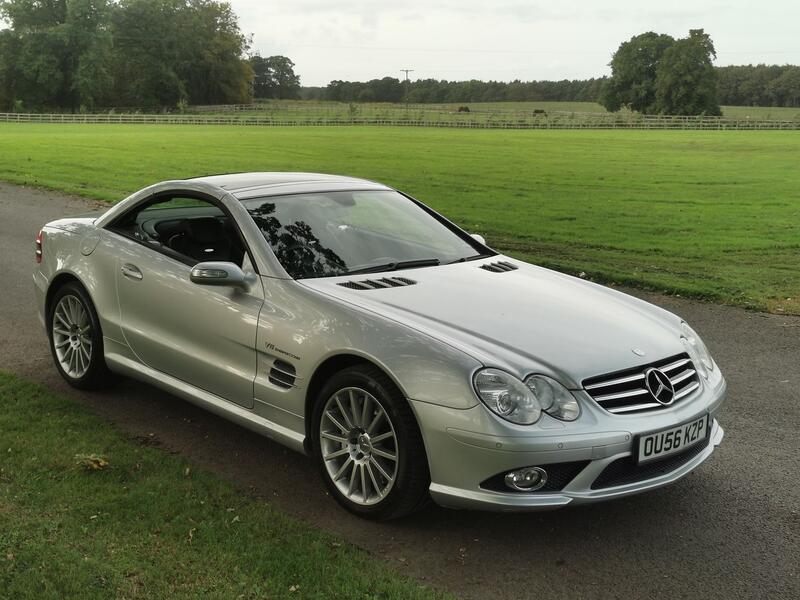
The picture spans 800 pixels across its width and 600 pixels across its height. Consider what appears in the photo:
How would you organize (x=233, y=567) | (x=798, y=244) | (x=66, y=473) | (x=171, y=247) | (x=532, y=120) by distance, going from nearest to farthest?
(x=233, y=567), (x=66, y=473), (x=171, y=247), (x=798, y=244), (x=532, y=120)

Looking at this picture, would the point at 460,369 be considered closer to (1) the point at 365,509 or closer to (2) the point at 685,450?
(1) the point at 365,509

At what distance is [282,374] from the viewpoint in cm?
443

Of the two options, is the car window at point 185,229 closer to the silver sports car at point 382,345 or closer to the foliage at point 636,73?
the silver sports car at point 382,345

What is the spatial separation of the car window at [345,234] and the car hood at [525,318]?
7.9 inches

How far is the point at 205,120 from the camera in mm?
75250

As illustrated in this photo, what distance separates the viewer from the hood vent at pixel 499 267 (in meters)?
5.19

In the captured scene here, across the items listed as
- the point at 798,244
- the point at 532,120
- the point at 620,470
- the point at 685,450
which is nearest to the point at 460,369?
the point at 620,470

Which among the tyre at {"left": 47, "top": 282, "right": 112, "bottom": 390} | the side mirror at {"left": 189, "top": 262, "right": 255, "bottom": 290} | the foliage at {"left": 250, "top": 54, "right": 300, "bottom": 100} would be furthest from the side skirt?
the foliage at {"left": 250, "top": 54, "right": 300, "bottom": 100}

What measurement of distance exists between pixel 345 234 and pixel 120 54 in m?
121

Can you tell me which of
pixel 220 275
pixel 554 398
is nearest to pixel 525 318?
pixel 554 398

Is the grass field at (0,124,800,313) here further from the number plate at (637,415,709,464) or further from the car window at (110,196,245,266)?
the car window at (110,196,245,266)

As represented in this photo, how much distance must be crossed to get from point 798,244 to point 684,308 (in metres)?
5.75

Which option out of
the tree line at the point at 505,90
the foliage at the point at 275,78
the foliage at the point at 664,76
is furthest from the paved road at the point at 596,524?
the foliage at the point at 275,78

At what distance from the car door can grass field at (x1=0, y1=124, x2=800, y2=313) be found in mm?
5918
